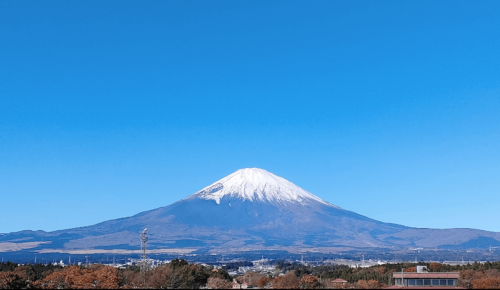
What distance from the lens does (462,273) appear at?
92.1 meters

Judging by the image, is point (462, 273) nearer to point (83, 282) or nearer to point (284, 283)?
point (284, 283)

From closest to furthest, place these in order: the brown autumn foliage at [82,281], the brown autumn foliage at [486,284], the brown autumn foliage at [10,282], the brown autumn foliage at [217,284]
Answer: the brown autumn foliage at [486,284] < the brown autumn foliage at [82,281] < the brown autumn foliage at [10,282] < the brown autumn foliage at [217,284]

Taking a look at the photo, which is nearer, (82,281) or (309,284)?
(82,281)

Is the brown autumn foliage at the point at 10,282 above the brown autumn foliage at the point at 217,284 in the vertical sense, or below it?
above

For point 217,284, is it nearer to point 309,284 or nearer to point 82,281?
point 309,284

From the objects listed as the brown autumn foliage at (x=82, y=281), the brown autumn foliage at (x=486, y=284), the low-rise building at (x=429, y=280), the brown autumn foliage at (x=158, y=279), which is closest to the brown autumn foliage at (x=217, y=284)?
the brown autumn foliage at (x=158, y=279)

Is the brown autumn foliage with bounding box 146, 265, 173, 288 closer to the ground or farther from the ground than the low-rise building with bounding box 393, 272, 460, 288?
closer to the ground

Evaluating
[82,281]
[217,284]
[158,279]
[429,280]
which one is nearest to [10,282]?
[82,281]

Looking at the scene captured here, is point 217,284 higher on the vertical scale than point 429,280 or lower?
lower

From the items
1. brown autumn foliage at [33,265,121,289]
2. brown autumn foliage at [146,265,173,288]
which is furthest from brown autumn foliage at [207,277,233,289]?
brown autumn foliage at [33,265,121,289]

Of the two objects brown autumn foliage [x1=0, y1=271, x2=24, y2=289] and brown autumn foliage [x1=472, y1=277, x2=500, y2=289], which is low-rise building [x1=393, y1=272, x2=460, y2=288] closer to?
brown autumn foliage [x1=472, y1=277, x2=500, y2=289]

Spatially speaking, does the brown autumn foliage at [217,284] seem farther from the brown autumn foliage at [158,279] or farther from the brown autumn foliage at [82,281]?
the brown autumn foliage at [82,281]

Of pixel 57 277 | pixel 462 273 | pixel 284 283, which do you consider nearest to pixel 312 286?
pixel 284 283

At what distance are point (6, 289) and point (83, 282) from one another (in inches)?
334
